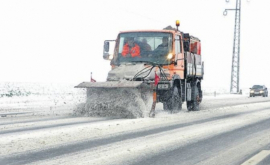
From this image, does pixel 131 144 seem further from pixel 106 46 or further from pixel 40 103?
pixel 40 103

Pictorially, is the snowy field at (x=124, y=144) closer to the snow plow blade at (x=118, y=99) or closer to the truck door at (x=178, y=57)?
the snow plow blade at (x=118, y=99)

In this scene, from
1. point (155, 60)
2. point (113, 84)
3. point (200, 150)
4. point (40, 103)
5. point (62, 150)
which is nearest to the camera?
point (62, 150)

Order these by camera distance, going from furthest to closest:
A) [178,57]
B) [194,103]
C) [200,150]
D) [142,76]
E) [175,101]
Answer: [194,103]
[175,101]
[178,57]
[142,76]
[200,150]

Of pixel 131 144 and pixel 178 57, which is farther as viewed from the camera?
pixel 178 57

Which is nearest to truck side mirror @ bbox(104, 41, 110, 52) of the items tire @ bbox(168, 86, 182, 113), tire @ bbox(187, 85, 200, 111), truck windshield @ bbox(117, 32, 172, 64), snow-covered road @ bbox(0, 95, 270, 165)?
truck windshield @ bbox(117, 32, 172, 64)

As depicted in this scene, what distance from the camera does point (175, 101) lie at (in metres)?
16.2

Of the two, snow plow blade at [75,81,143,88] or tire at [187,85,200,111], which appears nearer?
snow plow blade at [75,81,143,88]

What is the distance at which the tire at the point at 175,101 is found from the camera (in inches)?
625

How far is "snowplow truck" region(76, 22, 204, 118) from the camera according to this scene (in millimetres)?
14203

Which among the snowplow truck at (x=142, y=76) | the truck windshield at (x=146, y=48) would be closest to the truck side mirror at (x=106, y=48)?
the snowplow truck at (x=142, y=76)

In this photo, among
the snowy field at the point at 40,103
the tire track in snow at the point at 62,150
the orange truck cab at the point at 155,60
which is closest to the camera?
the tire track in snow at the point at 62,150

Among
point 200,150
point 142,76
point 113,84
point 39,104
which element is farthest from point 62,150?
point 39,104

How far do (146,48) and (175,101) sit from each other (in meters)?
2.15

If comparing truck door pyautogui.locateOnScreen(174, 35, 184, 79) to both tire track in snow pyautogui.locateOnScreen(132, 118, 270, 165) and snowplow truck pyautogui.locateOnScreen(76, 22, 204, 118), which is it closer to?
snowplow truck pyautogui.locateOnScreen(76, 22, 204, 118)
